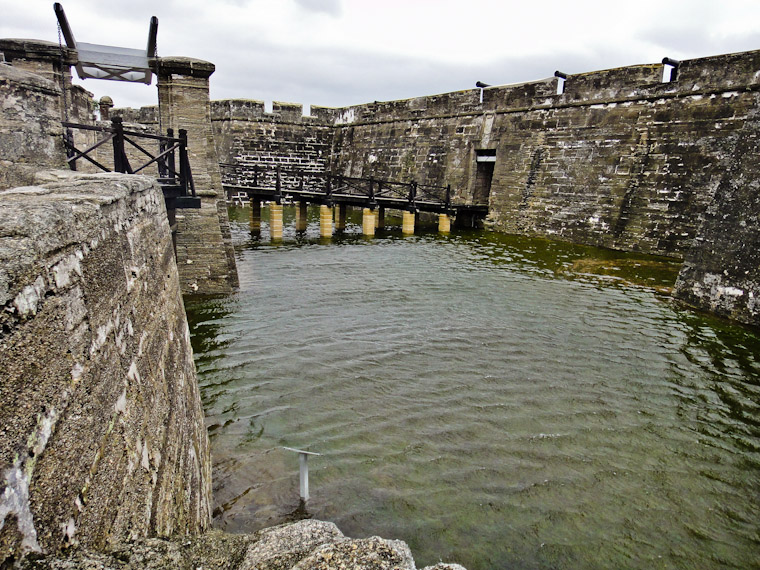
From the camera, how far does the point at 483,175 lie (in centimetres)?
1797

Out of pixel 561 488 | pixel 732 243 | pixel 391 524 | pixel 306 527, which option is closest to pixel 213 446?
pixel 391 524

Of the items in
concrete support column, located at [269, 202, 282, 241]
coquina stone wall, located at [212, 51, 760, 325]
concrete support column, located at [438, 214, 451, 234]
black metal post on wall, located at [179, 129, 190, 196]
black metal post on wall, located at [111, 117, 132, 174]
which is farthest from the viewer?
concrete support column, located at [438, 214, 451, 234]

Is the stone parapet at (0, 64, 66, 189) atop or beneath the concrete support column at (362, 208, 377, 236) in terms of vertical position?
atop

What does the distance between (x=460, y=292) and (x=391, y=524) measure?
20.2ft

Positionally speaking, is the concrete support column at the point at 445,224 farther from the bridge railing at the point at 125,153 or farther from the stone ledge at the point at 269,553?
the stone ledge at the point at 269,553

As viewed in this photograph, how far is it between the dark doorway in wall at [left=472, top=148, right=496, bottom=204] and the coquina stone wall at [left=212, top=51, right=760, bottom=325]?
51 mm

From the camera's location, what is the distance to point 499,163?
55.2ft

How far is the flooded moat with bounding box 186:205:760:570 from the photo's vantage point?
133 inches

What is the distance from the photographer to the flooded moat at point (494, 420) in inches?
133

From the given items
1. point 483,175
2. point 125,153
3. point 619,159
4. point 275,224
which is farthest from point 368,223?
point 125,153

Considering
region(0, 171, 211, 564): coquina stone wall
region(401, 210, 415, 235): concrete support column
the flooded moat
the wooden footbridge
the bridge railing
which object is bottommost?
the flooded moat

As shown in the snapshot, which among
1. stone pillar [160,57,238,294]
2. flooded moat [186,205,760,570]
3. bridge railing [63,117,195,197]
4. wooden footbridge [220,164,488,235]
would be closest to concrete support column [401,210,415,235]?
wooden footbridge [220,164,488,235]

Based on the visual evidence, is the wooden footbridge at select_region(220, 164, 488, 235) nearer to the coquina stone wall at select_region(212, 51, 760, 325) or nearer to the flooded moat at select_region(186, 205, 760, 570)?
the coquina stone wall at select_region(212, 51, 760, 325)

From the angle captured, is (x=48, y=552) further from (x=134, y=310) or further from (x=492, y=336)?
(x=492, y=336)
